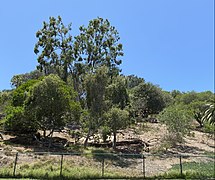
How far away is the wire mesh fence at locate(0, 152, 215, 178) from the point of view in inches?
547

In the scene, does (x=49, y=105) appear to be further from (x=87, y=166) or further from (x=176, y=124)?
(x=176, y=124)

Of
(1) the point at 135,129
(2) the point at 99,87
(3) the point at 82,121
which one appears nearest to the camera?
(2) the point at 99,87

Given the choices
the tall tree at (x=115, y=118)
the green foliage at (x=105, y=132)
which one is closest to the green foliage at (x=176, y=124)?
the tall tree at (x=115, y=118)

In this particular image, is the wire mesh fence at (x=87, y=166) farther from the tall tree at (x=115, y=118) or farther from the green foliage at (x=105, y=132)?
the green foliage at (x=105, y=132)

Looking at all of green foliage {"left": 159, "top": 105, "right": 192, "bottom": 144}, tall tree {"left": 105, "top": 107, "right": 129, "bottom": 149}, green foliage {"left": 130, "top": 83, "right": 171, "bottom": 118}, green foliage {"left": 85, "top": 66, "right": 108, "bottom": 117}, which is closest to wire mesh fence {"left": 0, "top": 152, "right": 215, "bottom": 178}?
tall tree {"left": 105, "top": 107, "right": 129, "bottom": 149}

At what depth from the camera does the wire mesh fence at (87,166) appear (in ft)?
45.6

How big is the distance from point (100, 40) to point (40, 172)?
28.8 meters

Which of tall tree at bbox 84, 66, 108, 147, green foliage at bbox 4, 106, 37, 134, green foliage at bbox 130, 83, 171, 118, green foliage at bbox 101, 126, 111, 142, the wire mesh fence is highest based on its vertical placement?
green foliage at bbox 130, 83, 171, 118

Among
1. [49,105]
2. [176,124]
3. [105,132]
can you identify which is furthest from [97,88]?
[176,124]

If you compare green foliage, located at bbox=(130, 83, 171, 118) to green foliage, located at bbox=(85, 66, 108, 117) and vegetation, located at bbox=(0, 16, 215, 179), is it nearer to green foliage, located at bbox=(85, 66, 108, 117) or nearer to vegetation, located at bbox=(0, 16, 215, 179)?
vegetation, located at bbox=(0, 16, 215, 179)

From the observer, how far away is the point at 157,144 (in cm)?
2825

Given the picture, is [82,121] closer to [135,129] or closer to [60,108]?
[60,108]

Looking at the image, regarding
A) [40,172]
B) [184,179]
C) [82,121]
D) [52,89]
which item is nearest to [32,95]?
[52,89]

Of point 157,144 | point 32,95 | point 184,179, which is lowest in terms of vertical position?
point 184,179
